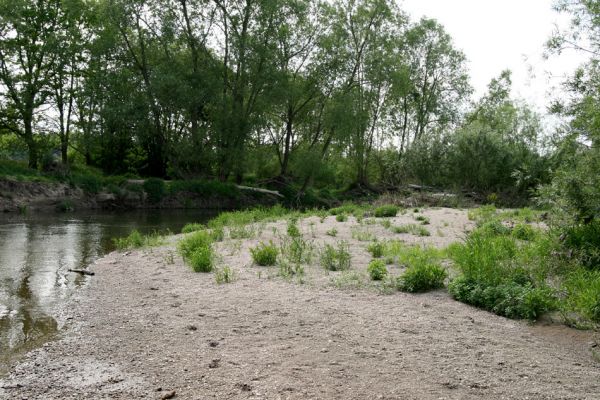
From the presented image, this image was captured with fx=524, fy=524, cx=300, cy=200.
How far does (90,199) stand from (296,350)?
3144cm

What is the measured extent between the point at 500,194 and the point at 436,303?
28163 mm

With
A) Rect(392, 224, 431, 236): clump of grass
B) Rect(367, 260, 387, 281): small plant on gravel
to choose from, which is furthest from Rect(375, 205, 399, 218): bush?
Rect(367, 260, 387, 281): small plant on gravel

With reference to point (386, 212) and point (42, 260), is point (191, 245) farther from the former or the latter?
point (386, 212)

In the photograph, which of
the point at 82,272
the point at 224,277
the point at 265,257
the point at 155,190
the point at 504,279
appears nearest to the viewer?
the point at 504,279

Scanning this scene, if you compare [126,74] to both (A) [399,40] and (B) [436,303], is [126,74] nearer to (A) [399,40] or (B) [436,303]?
(A) [399,40]

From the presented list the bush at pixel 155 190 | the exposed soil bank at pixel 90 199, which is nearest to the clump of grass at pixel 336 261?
the exposed soil bank at pixel 90 199

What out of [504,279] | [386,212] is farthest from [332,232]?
[504,279]

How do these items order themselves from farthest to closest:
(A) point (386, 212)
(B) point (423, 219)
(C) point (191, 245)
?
1. (A) point (386, 212)
2. (B) point (423, 219)
3. (C) point (191, 245)

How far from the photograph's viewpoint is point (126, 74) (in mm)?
39625

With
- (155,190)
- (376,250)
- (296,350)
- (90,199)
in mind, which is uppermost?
(155,190)

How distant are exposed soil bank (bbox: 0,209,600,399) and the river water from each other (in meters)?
0.52

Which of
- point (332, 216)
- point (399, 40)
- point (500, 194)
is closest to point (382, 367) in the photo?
point (332, 216)

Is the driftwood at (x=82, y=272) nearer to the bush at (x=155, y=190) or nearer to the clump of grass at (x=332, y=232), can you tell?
the clump of grass at (x=332, y=232)

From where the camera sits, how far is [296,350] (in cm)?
675
